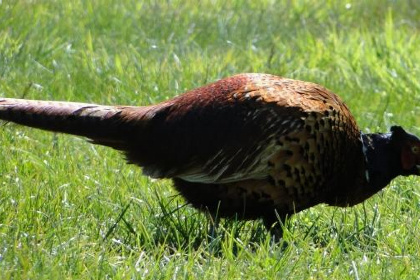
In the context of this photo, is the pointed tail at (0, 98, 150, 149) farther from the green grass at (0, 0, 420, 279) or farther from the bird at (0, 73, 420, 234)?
the green grass at (0, 0, 420, 279)

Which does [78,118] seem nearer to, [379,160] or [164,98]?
[379,160]

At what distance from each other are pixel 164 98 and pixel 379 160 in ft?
5.94

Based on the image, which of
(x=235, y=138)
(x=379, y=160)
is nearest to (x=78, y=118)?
(x=235, y=138)

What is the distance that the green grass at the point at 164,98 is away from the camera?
4445 mm

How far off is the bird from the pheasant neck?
175 mm

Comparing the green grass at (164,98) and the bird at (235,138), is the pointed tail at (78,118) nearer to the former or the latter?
the bird at (235,138)

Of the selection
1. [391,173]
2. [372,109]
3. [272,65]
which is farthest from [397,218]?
[272,65]

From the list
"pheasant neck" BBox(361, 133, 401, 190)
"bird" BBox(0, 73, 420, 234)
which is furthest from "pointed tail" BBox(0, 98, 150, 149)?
"pheasant neck" BBox(361, 133, 401, 190)

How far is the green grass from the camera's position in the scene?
14.6ft

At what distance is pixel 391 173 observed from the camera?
17.5 ft

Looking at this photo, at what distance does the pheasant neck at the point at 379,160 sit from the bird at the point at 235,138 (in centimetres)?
17

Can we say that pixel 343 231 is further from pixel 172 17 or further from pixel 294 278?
pixel 172 17

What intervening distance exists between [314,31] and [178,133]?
153 inches

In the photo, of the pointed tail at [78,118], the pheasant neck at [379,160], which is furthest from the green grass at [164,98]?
the pointed tail at [78,118]
